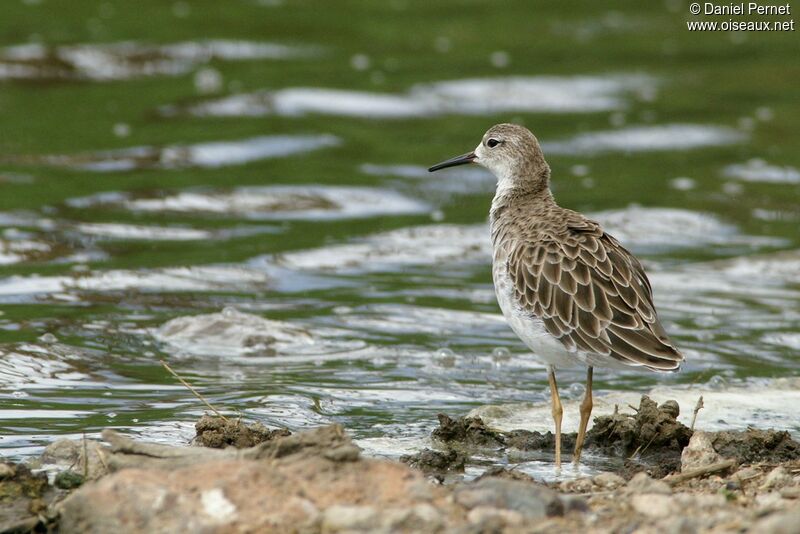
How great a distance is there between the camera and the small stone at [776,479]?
20.8 feet

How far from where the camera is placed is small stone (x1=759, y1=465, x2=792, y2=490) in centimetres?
635

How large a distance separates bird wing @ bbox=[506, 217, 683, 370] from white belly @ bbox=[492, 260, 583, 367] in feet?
0.17

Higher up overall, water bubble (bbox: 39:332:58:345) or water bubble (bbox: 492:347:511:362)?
water bubble (bbox: 39:332:58:345)

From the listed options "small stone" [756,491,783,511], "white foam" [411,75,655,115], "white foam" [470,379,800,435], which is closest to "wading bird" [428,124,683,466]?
"white foam" [470,379,800,435]

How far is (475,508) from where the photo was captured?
550 centimetres

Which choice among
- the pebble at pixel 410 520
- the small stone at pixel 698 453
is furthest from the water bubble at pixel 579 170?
the pebble at pixel 410 520

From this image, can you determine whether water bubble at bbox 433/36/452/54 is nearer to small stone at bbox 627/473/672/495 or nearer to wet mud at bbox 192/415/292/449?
wet mud at bbox 192/415/292/449

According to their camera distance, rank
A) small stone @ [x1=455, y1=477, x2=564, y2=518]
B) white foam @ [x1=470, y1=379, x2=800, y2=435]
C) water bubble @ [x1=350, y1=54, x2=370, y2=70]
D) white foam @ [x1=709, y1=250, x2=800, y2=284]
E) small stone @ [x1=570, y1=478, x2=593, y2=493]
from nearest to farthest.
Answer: small stone @ [x1=455, y1=477, x2=564, y2=518], small stone @ [x1=570, y1=478, x2=593, y2=493], white foam @ [x1=470, y1=379, x2=800, y2=435], white foam @ [x1=709, y1=250, x2=800, y2=284], water bubble @ [x1=350, y1=54, x2=370, y2=70]

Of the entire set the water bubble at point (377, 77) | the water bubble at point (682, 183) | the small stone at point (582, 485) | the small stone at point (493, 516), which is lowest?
the small stone at point (582, 485)

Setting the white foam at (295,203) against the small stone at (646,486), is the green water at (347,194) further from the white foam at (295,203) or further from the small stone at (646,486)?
the small stone at (646,486)

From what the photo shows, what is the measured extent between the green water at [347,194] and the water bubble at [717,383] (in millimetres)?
344

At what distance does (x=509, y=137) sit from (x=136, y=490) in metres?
4.73

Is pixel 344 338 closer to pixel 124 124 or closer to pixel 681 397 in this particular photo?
pixel 681 397

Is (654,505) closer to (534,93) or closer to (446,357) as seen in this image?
(446,357)
